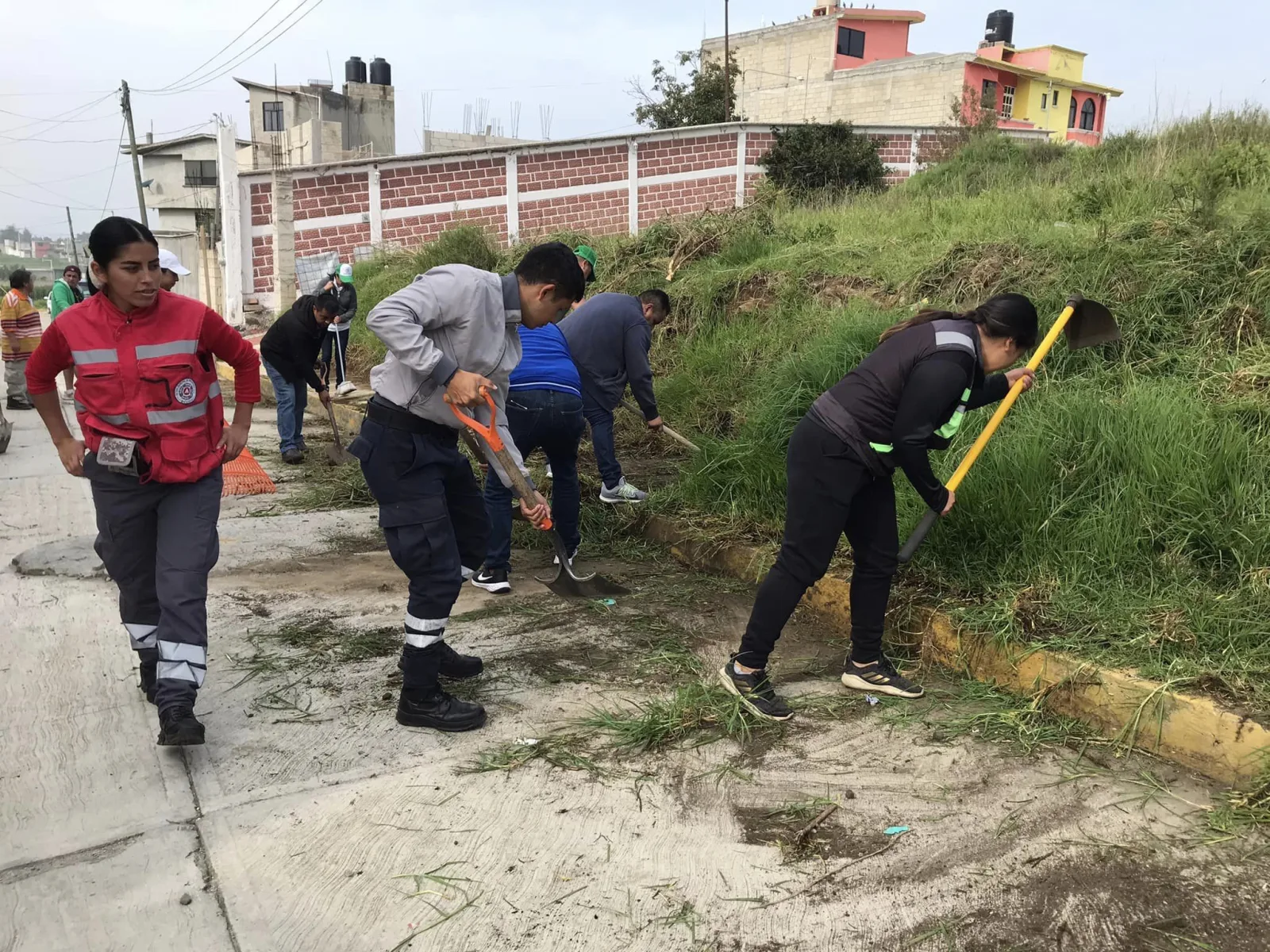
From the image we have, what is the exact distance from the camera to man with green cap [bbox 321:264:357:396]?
8.59 metres

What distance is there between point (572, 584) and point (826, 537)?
1.72 metres

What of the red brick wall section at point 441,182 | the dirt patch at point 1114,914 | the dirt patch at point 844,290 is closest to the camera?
the dirt patch at point 1114,914

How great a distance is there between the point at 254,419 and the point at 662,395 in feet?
17.6

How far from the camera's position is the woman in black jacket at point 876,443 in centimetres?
320

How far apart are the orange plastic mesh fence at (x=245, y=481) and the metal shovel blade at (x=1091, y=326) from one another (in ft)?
18.0

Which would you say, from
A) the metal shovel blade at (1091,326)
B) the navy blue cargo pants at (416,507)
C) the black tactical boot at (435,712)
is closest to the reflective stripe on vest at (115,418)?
the navy blue cargo pants at (416,507)

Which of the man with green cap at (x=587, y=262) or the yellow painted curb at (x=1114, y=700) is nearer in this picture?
the yellow painted curb at (x=1114, y=700)

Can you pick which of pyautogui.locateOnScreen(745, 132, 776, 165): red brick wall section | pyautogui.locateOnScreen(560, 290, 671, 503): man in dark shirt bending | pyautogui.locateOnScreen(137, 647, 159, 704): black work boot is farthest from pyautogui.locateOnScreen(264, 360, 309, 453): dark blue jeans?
pyautogui.locateOnScreen(745, 132, 776, 165): red brick wall section

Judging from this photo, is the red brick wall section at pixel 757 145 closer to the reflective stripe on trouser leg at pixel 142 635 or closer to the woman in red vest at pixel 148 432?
the woman in red vest at pixel 148 432

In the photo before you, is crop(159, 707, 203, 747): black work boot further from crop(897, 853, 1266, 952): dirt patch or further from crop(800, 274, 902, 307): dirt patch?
crop(800, 274, 902, 307): dirt patch

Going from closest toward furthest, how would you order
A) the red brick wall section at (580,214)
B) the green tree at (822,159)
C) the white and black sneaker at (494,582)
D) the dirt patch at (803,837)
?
the dirt patch at (803,837), the white and black sneaker at (494,582), the red brick wall section at (580,214), the green tree at (822,159)

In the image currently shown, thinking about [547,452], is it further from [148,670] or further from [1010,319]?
[1010,319]

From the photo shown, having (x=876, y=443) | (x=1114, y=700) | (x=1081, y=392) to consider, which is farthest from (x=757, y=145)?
(x=1114, y=700)

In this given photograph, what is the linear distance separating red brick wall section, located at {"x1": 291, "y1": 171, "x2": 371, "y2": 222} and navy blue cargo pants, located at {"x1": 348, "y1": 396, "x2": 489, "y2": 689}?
16.7 metres
